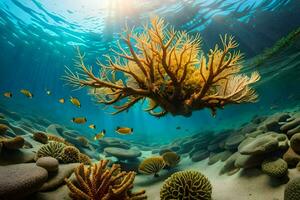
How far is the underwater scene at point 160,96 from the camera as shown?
14.4ft

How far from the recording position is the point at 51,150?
6.26m

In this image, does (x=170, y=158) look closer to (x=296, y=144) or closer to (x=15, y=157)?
(x=296, y=144)

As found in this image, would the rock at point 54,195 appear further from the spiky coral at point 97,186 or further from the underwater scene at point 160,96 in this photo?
the spiky coral at point 97,186

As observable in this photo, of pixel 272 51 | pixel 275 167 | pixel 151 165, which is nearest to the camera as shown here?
pixel 275 167

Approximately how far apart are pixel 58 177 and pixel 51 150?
1.28 meters

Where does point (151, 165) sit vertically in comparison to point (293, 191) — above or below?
above

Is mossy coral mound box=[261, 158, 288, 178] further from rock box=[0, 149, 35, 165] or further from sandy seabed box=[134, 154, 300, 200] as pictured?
rock box=[0, 149, 35, 165]

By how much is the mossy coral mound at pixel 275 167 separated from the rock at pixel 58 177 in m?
4.64

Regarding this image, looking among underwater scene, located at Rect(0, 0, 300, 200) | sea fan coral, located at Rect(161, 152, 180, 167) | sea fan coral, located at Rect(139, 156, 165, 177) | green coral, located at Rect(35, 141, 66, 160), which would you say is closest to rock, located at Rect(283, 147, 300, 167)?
underwater scene, located at Rect(0, 0, 300, 200)

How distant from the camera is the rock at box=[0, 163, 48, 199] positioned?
3855 millimetres

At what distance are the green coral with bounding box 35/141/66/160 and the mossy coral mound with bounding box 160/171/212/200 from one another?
3057 millimetres

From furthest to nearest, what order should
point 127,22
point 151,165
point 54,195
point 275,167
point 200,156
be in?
1. point 127,22
2. point 200,156
3. point 151,165
4. point 275,167
5. point 54,195

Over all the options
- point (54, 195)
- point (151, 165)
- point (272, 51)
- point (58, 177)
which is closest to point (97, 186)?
point (54, 195)

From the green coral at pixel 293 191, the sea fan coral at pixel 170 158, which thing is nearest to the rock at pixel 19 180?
the green coral at pixel 293 191
